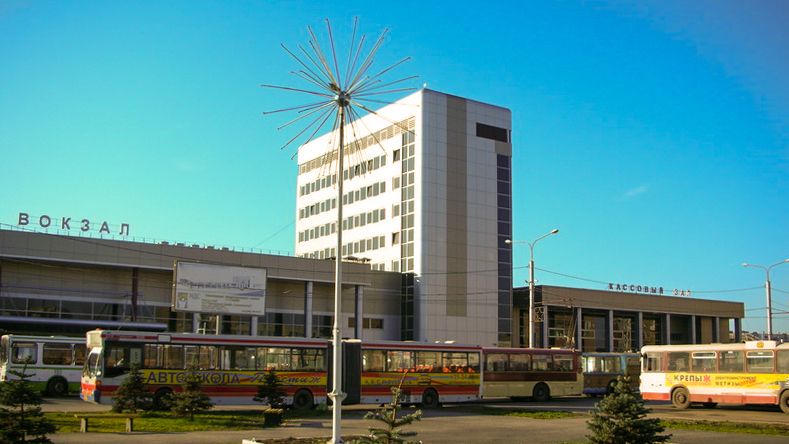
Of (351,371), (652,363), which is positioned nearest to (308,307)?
(351,371)

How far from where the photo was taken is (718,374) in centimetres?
3556

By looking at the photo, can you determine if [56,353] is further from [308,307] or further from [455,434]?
[308,307]

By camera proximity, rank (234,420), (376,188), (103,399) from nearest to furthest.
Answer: (234,420) < (103,399) < (376,188)

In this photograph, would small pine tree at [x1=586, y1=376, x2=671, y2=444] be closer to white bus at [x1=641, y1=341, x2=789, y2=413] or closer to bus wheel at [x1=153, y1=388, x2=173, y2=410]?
bus wheel at [x1=153, y1=388, x2=173, y2=410]

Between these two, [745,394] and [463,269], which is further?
[463,269]

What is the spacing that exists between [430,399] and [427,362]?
184cm

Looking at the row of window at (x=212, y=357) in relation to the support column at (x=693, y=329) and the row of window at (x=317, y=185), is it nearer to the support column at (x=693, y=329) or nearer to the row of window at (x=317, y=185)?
the row of window at (x=317, y=185)

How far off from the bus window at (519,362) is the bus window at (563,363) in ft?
6.40

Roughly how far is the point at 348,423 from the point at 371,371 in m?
9.47

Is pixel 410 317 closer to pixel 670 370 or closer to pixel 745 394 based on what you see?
pixel 670 370

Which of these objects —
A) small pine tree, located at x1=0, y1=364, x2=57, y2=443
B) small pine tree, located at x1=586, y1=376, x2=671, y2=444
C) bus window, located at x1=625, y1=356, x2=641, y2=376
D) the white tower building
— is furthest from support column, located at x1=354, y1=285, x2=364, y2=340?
small pine tree, located at x1=586, y1=376, x2=671, y2=444

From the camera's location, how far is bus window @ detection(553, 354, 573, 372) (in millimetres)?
44094

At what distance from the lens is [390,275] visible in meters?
74.1

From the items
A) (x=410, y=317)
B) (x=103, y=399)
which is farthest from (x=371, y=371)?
(x=410, y=317)
